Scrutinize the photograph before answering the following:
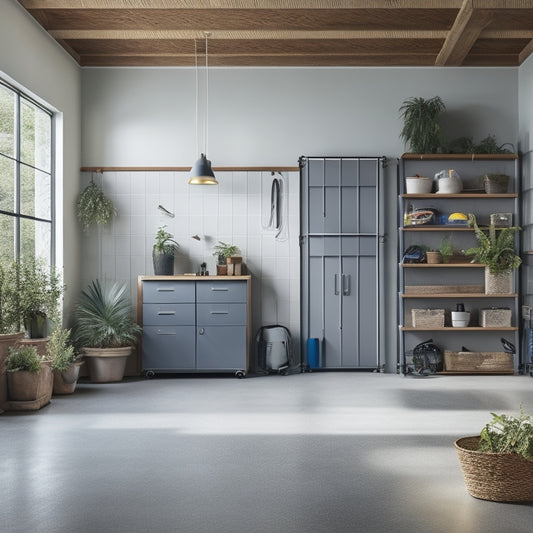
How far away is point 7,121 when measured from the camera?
658cm

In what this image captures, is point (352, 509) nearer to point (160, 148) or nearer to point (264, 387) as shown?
point (264, 387)

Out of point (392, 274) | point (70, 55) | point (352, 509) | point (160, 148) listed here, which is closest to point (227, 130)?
point (160, 148)

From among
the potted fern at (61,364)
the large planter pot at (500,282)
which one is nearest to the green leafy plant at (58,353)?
the potted fern at (61,364)

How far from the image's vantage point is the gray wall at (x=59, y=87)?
20.7 ft

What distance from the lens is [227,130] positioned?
841 centimetres

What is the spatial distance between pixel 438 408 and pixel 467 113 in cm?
421

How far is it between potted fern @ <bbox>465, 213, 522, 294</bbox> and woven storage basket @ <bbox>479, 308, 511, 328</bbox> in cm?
23

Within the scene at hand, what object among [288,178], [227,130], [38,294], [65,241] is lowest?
[38,294]

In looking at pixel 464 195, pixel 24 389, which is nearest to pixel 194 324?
pixel 24 389

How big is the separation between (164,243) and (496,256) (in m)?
4.01

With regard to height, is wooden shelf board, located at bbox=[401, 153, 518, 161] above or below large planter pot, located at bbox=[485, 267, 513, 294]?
above

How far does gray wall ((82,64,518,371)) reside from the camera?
839 cm

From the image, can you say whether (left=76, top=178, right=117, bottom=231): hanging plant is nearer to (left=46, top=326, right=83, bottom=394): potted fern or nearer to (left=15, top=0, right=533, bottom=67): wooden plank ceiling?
(left=15, top=0, right=533, bottom=67): wooden plank ceiling

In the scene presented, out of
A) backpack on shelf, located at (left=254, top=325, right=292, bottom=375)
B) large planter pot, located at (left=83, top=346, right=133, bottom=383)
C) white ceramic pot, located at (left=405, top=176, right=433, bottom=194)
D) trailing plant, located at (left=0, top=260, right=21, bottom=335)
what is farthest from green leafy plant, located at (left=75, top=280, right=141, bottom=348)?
white ceramic pot, located at (left=405, top=176, right=433, bottom=194)
